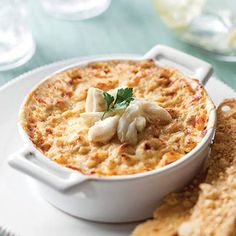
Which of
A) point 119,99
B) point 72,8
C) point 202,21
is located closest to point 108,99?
point 119,99

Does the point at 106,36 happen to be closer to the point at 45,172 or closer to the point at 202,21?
the point at 202,21

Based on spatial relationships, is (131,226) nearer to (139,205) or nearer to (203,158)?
(139,205)

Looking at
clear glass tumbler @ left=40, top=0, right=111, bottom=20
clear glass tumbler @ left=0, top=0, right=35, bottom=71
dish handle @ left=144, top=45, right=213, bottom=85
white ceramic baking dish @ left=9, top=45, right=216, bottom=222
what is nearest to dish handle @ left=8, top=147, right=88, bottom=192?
white ceramic baking dish @ left=9, top=45, right=216, bottom=222

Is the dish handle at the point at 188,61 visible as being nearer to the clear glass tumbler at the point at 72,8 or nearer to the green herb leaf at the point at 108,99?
the green herb leaf at the point at 108,99

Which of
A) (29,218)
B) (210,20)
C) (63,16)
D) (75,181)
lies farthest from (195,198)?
(63,16)

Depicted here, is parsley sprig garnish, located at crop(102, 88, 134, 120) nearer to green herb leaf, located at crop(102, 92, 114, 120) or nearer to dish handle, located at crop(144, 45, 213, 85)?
green herb leaf, located at crop(102, 92, 114, 120)
